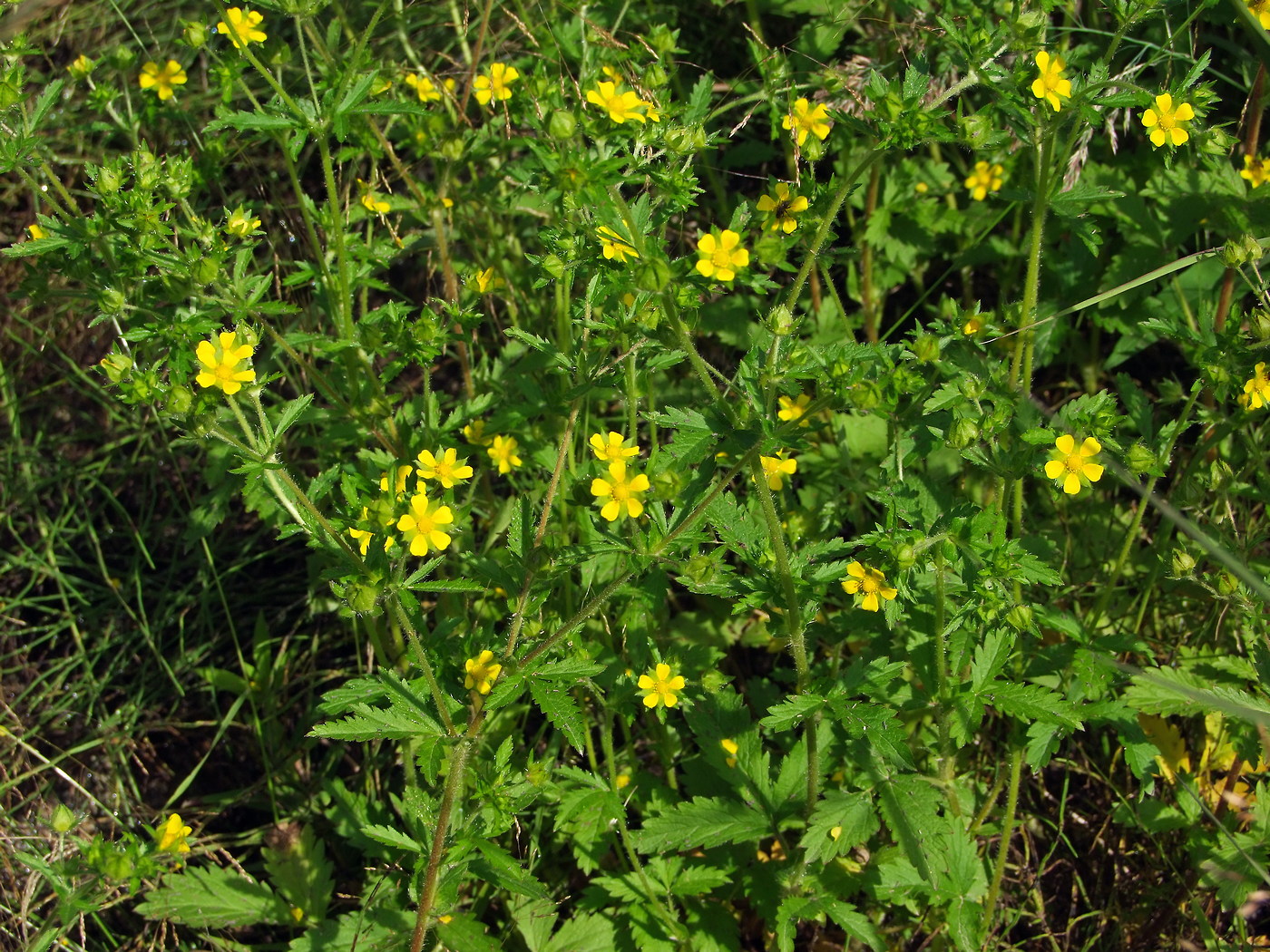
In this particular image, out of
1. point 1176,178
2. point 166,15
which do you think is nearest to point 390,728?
point 1176,178

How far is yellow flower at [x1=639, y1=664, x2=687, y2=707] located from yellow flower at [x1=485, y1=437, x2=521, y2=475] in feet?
2.50

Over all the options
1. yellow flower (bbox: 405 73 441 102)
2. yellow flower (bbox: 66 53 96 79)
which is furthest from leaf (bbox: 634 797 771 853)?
yellow flower (bbox: 66 53 96 79)

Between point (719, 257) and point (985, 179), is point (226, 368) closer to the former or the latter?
point (719, 257)

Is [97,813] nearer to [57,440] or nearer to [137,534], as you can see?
[137,534]

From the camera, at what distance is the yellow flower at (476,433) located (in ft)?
10.1

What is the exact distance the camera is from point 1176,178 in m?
3.46

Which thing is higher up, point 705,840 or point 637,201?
point 637,201

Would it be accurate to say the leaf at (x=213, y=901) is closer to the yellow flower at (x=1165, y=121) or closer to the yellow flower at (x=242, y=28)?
the yellow flower at (x=242, y=28)

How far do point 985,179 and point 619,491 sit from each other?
2144 millimetres

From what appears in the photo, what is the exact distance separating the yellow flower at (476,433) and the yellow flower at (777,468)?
87cm

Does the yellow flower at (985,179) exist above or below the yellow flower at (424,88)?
below

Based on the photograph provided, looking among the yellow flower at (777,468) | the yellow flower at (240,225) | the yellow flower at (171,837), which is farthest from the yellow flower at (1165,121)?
the yellow flower at (171,837)

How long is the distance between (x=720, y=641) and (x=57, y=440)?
111 inches

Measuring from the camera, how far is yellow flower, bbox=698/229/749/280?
226 cm
